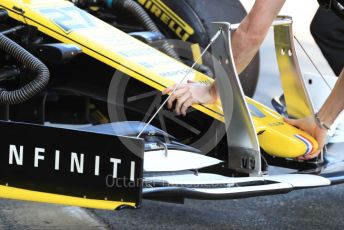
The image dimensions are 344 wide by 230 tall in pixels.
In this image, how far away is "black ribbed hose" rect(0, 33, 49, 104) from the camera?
11.7ft

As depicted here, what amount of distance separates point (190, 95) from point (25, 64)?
2.28ft

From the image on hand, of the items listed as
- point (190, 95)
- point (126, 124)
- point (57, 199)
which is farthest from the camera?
point (190, 95)

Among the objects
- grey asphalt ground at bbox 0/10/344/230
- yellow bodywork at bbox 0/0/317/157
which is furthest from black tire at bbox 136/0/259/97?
grey asphalt ground at bbox 0/10/344/230

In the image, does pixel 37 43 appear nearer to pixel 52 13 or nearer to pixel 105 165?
pixel 52 13

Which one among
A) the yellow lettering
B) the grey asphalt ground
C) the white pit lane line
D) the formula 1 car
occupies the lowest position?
the grey asphalt ground

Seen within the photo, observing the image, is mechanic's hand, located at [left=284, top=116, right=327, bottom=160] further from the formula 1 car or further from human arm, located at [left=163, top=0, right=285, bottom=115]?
human arm, located at [left=163, top=0, right=285, bottom=115]

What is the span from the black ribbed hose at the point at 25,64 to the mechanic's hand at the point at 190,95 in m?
0.51

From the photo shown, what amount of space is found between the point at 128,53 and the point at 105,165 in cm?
96

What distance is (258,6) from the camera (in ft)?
11.5

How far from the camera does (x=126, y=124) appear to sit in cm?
340

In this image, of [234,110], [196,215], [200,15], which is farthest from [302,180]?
[200,15]

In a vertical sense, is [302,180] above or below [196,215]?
above

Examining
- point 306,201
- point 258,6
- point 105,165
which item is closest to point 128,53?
point 258,6

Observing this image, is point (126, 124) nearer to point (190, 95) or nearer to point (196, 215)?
point (190, 95)
